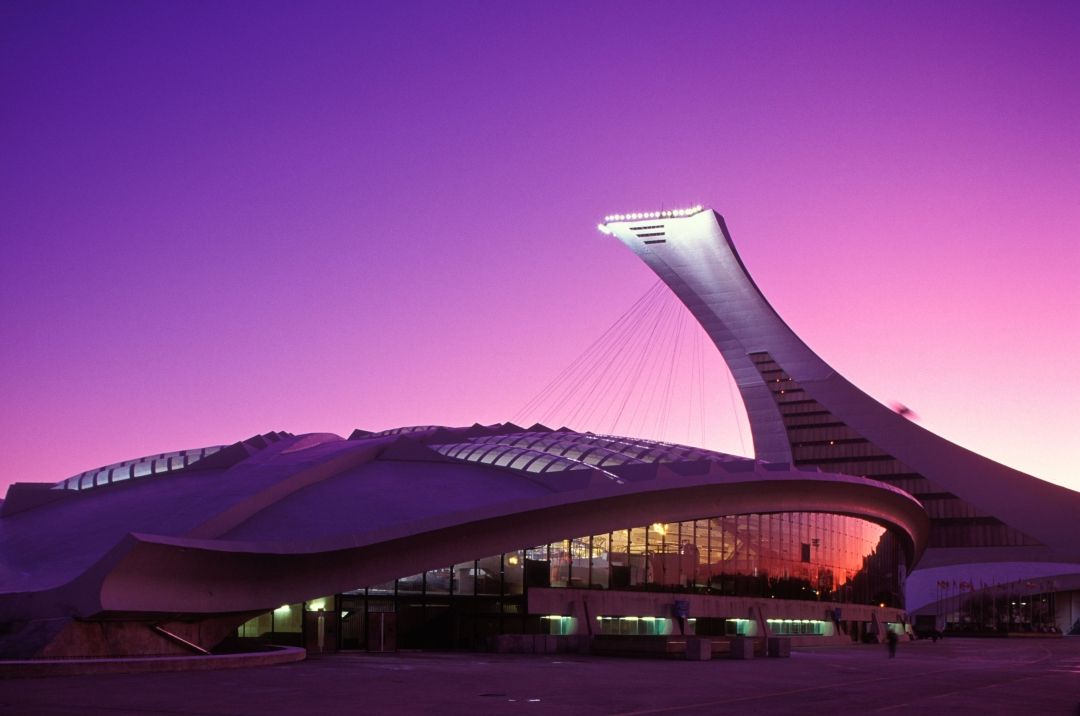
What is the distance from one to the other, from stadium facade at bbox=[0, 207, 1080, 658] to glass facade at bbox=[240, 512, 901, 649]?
0.08 meters

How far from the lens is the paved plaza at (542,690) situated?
19516 millimetres

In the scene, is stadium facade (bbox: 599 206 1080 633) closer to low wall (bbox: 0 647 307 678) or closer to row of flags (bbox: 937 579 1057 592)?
row of flags (bbox: 937 579 1057 592)

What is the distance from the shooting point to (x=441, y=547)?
132 ft

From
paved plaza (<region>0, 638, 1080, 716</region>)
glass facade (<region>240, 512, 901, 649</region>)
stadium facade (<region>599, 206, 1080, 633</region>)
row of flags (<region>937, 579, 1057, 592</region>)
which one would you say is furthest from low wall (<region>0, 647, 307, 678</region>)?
row of flags (<region>937, 579, 1057, 592</region>)

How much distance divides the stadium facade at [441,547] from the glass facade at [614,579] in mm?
80

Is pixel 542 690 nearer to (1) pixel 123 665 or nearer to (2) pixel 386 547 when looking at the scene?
(1) pixel 123 665

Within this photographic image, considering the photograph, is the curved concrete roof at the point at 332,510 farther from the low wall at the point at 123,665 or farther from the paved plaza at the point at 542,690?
the low wall at the point at 123,665

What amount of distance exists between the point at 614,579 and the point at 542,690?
71.6 feet

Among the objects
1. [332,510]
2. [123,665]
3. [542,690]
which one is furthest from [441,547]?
[542,690]

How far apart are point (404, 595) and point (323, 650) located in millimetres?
3186

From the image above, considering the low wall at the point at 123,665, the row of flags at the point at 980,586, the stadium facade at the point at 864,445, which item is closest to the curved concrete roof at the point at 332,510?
the low wall at the point at 123,665

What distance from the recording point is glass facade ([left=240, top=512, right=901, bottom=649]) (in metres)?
39.7

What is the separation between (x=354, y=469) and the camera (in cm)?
4425

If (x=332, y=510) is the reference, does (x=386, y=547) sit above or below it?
below
